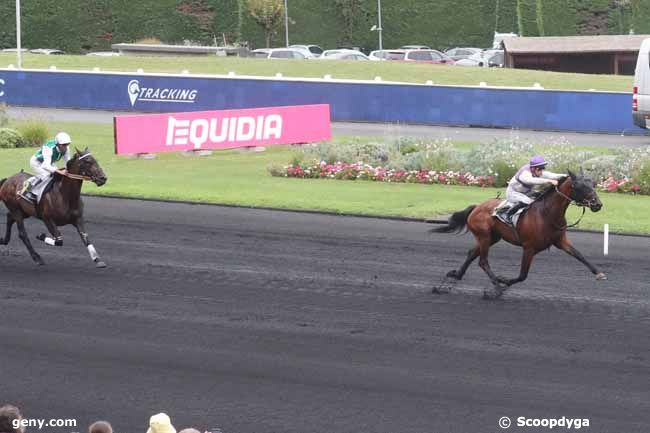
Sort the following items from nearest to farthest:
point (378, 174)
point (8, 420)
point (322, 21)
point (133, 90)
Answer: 1. point (8, 420)
2. point (378, 174)
3. point (133, 90)
4. point (322, 21)

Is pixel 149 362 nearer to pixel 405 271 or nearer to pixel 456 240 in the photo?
pixel 405 271

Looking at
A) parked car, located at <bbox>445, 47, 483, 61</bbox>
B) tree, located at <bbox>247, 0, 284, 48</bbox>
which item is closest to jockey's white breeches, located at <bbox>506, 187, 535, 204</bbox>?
parked car, located at <bbox>445, 47, 483, 61</bbox>

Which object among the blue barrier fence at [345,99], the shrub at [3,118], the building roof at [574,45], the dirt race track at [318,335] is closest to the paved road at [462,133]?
the blue barrier fence at [345,99]

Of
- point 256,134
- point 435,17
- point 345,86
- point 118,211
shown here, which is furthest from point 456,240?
point 435,17

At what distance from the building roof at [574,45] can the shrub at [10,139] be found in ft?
104

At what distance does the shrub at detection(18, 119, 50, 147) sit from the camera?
110 ft

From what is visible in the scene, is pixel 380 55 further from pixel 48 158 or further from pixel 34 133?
pixel 48 158

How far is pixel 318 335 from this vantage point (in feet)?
41.0

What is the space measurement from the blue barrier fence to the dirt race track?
16803mm

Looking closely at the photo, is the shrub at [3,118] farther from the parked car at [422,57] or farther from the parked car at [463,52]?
the parked car at [463,52]

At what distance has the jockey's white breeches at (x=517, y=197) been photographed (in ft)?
46.7

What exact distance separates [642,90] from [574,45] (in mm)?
28392

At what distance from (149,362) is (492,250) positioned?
7.85m

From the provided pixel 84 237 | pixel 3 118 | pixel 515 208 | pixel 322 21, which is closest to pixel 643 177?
pixel 515 208
